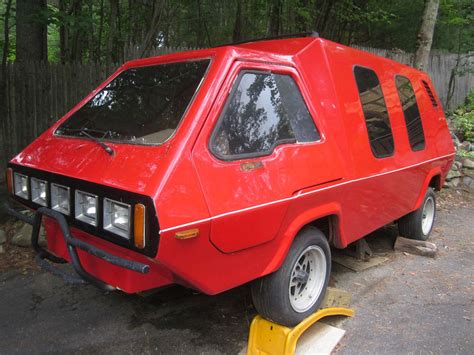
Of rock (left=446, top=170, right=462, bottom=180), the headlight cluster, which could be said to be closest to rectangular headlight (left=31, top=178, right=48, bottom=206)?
the headlight cluster

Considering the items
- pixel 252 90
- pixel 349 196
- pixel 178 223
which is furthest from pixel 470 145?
pixel 178 223

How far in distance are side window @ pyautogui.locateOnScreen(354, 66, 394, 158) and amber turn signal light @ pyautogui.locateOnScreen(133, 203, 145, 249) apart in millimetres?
2459

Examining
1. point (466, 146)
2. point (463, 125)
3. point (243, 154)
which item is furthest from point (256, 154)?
point (463, 125)

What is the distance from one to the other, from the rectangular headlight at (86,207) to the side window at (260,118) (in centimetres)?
75

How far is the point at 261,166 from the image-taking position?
107 inches

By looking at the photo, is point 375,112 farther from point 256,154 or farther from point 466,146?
point 466,146

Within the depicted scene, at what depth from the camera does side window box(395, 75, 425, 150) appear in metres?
4.77

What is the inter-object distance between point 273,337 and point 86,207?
5.12 ft

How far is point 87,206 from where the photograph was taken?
8.23 feet

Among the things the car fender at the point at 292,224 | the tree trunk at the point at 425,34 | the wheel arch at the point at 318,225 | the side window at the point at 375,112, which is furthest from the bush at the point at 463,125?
the car fender at the point at 292,224

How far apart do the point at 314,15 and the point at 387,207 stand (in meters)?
7.96

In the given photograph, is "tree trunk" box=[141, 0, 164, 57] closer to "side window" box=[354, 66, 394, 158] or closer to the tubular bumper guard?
"side window" box=[354, 66, 394, 158]

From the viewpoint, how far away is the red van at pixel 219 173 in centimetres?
231

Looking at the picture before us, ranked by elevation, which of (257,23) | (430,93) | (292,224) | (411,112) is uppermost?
(257,23)
